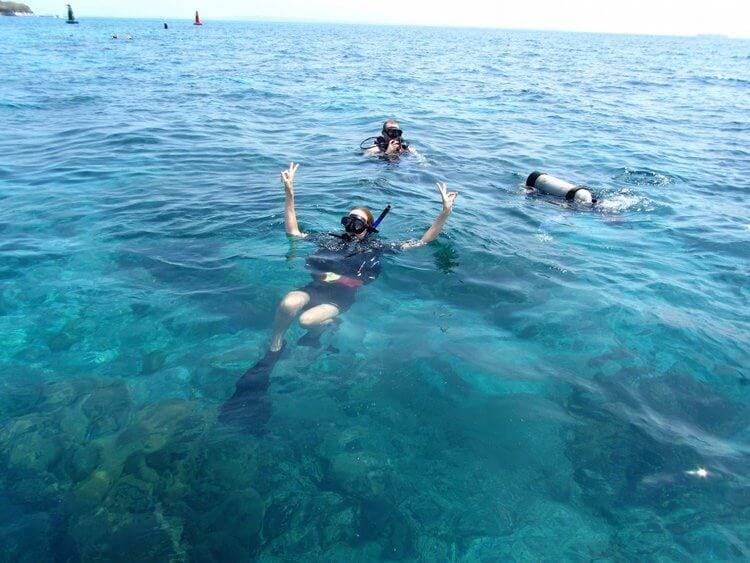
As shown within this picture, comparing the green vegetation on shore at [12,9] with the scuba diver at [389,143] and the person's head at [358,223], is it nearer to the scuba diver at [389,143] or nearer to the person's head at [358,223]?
the scuba diver at [389,143]

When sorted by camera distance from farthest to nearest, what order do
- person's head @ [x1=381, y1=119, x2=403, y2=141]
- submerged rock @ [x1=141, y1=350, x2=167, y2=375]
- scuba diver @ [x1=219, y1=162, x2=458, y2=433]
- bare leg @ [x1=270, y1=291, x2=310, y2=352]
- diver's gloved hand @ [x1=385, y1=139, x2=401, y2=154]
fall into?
diver's gloved hand @ [x1=385, y1=139, x2=401, y2=154] → person's head @ [x1=381, y1=119, x2=403, y2=141] → bare leg @ [x1=270, y1=291, x2=310, y2=352] → submerged rock @ [x1=141, y1=350, x2=167, y2=375] → scuba diver @ [x1=219, y1=162, x2=458, y2=433]

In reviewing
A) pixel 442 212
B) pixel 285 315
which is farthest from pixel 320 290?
pixel 442 212

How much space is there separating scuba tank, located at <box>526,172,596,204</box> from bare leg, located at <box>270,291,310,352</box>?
6912 mm

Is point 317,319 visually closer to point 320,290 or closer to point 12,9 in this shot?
point 320,290

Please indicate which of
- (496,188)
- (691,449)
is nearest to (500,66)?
(496,188)

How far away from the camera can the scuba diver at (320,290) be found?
5.13m

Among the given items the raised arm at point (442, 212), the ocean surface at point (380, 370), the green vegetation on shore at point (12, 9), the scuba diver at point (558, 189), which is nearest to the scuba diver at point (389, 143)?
the ocean surface at point (380, 370)

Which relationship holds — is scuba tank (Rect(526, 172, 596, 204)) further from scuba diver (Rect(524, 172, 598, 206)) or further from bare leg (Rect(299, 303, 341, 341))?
bare leg (Rect(299, 303, 341, 341))

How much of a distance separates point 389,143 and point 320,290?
794 cm

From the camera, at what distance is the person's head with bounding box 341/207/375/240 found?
23.8ft

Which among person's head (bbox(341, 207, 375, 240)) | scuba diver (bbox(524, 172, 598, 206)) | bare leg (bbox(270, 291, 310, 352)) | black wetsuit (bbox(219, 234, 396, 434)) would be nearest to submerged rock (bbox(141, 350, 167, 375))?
black wetsuit (bbox(219, 234, 396, 434))

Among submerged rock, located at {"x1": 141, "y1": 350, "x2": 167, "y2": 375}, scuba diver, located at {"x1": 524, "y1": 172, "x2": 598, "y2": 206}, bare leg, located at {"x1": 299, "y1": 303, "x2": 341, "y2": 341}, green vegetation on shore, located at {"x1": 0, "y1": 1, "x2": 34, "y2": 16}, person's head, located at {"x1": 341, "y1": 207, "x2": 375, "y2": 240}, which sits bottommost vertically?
submerged rock, located at {"x1": 141, "y1": 350, "x2": 167, "y2": 375}

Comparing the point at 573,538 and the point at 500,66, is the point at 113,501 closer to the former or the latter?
the point at 573,538

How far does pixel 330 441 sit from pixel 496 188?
8.91 meters
